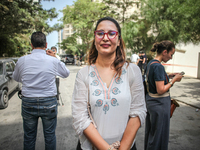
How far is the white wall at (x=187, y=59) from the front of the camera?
13.3 meters

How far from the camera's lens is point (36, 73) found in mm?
2068

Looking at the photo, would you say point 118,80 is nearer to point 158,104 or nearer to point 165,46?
point 158,104

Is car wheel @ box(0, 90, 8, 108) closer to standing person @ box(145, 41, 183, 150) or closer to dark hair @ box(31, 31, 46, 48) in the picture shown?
dark hair @ box(31, 31, 46, 48)

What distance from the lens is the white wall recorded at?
1326 cm

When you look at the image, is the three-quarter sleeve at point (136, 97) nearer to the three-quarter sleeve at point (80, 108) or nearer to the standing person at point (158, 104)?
the three-quarter sleeve at point (80, 108)

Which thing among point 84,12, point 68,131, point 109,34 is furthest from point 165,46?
point 84,12

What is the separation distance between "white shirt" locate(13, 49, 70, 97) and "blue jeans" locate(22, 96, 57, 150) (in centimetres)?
9

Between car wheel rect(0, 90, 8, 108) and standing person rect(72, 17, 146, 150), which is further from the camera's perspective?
car wheel rect(0, 90, 8, 108)

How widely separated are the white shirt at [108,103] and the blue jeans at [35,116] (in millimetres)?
945

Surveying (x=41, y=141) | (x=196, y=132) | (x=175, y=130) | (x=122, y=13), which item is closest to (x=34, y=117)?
(x=41, y=141)

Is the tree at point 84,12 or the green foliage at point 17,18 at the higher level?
the tree at point 84,12

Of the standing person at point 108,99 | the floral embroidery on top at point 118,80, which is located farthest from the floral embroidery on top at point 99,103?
the floral embroidery on top at point 118,80

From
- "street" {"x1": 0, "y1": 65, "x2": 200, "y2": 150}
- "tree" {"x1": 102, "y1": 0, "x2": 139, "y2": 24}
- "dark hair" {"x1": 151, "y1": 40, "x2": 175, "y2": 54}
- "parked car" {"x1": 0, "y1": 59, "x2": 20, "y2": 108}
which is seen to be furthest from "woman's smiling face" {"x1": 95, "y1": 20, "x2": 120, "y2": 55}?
"tree" {"x1": 102, "y1": 0, "x2": 139, "y2": 24}

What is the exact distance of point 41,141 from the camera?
10.6 ft
